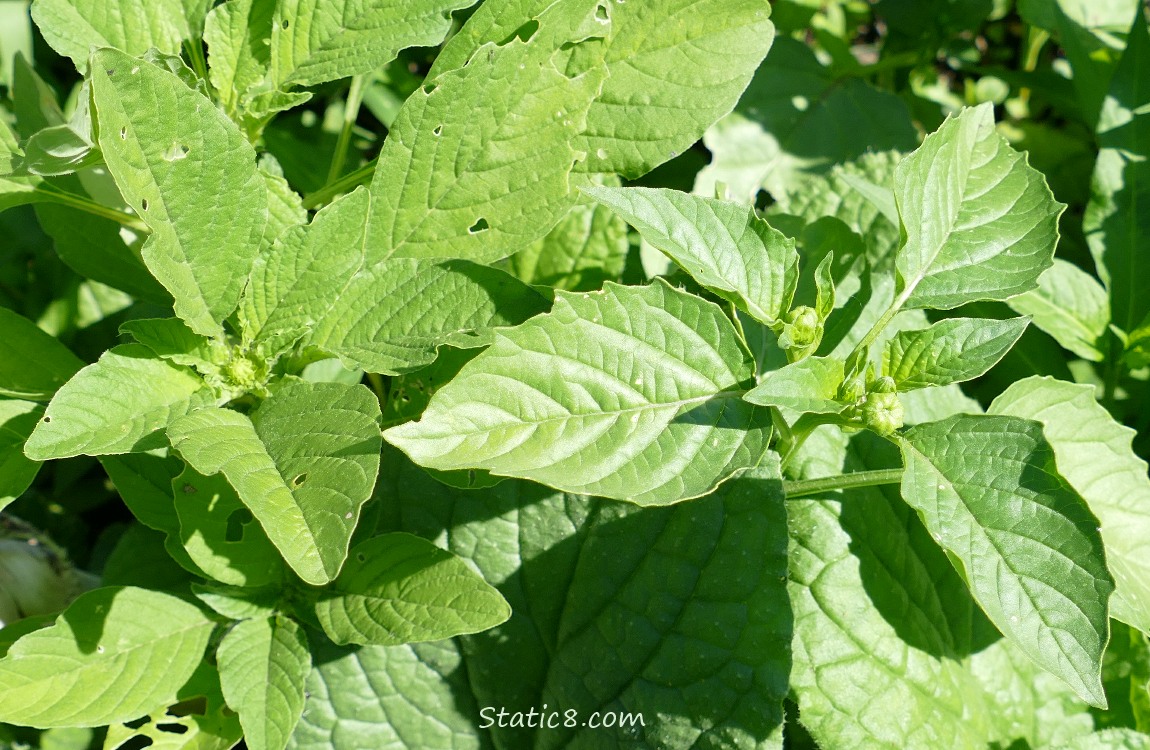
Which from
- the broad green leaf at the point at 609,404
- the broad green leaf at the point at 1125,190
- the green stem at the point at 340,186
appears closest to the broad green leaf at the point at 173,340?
the green stem at the point at 340,186

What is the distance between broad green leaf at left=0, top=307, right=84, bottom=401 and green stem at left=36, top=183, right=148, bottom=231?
0.19m

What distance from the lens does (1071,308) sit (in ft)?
6.23

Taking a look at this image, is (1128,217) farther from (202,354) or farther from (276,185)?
(202,354)

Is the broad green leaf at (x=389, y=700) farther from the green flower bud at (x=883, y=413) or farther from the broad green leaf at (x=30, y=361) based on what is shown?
the green flower bud at (x=883, y=413)

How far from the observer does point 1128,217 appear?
199 cm

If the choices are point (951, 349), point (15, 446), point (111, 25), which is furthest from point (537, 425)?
point (111, 25)

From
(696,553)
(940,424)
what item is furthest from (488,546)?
(940,424)

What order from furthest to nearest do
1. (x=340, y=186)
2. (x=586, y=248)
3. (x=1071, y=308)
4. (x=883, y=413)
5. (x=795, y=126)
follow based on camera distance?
(x=795, y=126), (x=1071, y=308), (x=586, y=248), (x=340, y=186), (x=883, y=413)

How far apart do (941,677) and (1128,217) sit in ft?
3.59

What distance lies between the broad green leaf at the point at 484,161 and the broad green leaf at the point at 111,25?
42cm

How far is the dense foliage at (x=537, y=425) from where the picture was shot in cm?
114

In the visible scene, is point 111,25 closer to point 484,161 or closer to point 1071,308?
point 484,161

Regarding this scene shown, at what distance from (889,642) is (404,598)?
0.75 metres

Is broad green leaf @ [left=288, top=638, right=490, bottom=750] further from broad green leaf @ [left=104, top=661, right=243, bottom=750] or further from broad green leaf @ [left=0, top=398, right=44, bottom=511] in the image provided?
broad green leaf @ [left=0, top=398, right=44, bottom=511]
